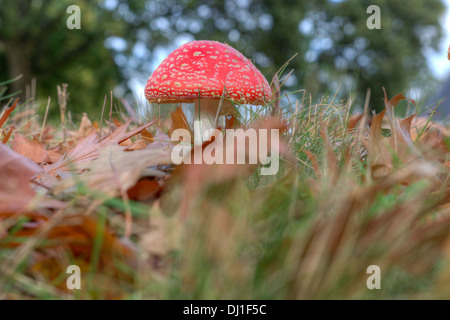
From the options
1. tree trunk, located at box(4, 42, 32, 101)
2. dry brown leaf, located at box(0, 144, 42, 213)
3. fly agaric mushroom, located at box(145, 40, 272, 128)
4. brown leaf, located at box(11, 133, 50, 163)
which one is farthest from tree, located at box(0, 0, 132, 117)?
dry brown leaf, located at box(0, 144, 42, 213)

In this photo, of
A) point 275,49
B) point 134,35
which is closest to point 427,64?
point 275,49

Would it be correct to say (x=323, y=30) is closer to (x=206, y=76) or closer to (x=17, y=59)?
(x=17, y=59)

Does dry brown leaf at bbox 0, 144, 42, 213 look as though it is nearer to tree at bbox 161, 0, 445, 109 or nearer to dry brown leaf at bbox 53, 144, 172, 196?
dry brown leaf at bbox 53, 144, 172, 196

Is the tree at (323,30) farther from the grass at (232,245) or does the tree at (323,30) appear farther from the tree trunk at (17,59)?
the grass at (232,245)

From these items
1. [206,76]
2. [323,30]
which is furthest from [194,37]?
[206,76]

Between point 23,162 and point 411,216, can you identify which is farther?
point 23,162

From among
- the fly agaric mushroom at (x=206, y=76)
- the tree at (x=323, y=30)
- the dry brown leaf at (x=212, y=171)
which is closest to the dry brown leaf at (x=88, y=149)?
the dry brown leaf at (x=212, y=171)
